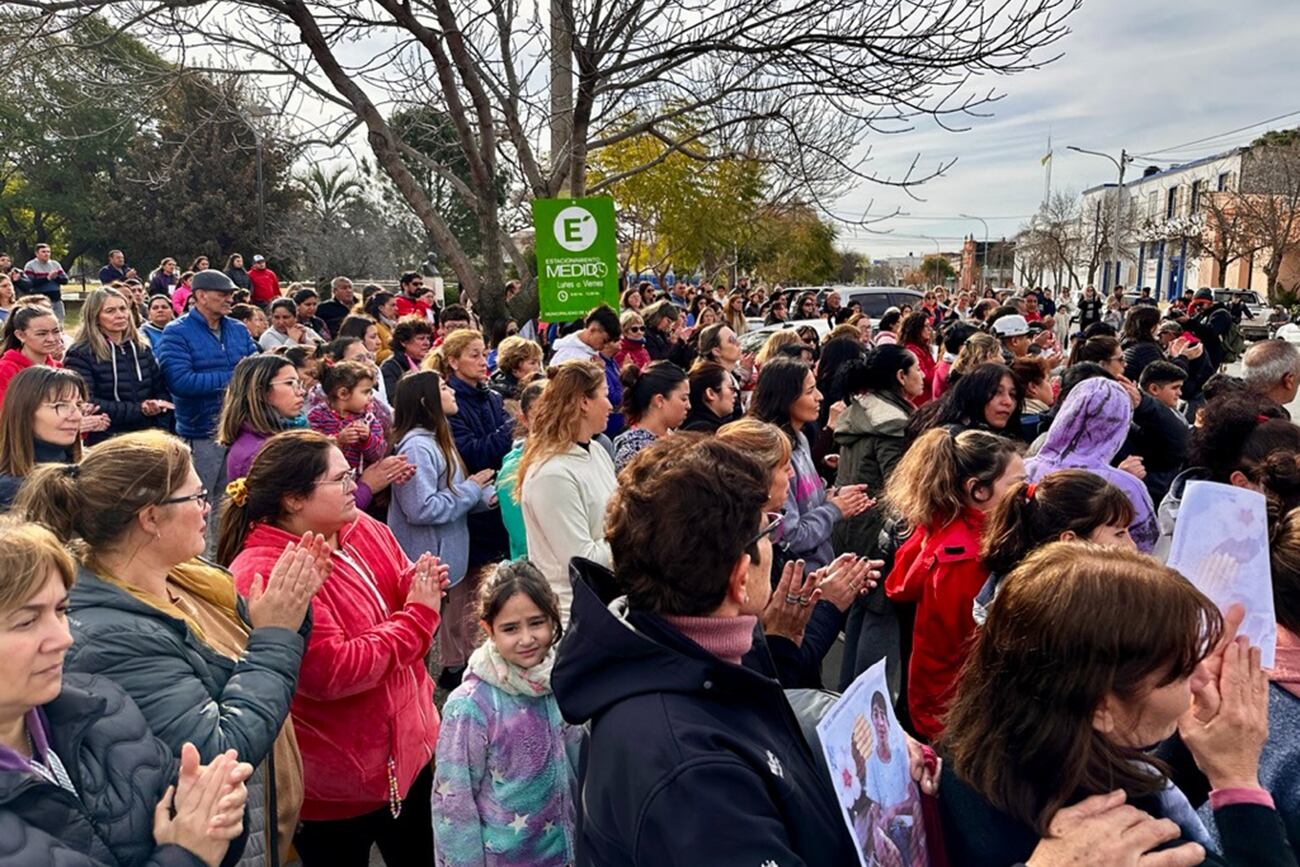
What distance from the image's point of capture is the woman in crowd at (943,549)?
Result: 10.3ft

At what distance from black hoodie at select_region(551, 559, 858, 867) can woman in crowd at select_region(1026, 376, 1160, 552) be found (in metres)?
2.79

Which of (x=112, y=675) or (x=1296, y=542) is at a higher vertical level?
(x=1296, y=542)

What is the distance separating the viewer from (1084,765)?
4.99 ft

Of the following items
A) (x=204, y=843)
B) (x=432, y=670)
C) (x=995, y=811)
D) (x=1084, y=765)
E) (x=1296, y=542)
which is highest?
(x=1296, y=542)

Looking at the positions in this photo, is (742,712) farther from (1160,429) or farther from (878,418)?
(1160,429)

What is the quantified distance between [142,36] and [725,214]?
2053 cm

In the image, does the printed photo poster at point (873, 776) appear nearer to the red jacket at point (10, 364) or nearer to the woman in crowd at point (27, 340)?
the red jacket at point (10, 364)

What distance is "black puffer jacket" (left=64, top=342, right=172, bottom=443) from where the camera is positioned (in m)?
6.22

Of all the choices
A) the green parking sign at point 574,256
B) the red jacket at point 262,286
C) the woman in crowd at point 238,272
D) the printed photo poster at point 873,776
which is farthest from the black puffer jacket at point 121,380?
the woman in crowd at point 238,272

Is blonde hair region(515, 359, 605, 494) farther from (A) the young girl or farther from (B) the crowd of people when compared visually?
(A) the young girl

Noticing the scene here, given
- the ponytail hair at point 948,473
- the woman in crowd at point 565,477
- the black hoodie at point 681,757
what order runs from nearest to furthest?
the black hoodie at point 681,757
the ponytail hair at point 948,473
the woman in crowd at point 565,477

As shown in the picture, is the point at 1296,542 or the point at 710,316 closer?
the point at 1296,542

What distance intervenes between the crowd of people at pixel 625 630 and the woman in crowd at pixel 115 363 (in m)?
2.06

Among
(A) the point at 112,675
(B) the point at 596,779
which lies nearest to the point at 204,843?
(A) the point at 112,675
